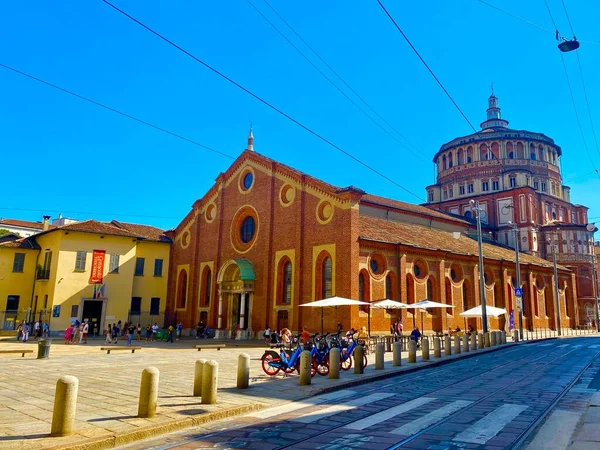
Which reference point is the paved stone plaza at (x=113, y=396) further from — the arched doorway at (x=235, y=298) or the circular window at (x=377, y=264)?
the arched doorway at (x=235, y=298)

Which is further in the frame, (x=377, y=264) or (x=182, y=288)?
(x=182, y=288)

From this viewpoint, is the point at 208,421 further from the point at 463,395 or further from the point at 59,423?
the point at 463,395

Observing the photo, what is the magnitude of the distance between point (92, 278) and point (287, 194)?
671 inches

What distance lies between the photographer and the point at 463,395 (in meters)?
10.5

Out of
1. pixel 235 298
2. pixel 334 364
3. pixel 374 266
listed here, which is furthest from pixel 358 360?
pixel 235 298

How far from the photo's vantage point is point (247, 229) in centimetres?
3719

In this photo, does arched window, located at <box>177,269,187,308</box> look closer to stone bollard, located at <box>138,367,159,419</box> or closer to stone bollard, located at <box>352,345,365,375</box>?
stone bollard, located at <box>352,345,365,375</box>

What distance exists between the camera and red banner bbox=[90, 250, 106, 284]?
37.1 m

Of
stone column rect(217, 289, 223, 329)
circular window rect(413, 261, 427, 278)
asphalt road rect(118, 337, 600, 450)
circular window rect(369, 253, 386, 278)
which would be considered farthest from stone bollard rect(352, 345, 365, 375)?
stone column rect(217, 289, 223, 329)

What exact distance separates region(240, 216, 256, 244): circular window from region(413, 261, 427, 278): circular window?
12450 millimetres

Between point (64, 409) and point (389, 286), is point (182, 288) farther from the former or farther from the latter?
point (64, 409)

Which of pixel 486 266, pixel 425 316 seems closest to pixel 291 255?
pixel 425 316

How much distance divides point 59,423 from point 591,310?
60.1 m

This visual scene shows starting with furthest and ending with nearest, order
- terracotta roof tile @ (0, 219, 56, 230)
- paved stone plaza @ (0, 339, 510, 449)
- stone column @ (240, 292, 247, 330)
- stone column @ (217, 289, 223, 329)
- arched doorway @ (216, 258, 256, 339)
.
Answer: terracotta roof tile @ (0, 219, 56, 230), stone column @ (217, 289, 223, 329), stone column @ (240, 292, 247, 330), arched doorway @ (216, 258, 256, 339), paved stone plaza @ (0, 339, 510, 449)
